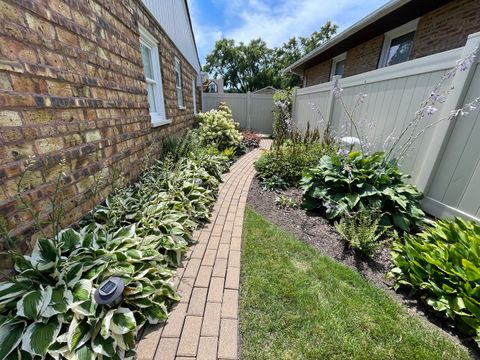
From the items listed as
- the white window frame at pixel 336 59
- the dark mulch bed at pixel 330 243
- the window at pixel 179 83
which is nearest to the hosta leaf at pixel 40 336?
the dark mulch bed at pixel 330 243

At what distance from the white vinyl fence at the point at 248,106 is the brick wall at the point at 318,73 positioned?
2076 mm

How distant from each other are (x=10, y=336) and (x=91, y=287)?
380 millimetres

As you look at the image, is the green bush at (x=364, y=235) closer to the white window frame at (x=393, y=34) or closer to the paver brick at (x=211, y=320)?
the paver brick at (x=211, y=320)

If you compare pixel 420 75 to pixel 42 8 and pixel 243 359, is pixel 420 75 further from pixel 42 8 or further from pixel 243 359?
pixel 42 8

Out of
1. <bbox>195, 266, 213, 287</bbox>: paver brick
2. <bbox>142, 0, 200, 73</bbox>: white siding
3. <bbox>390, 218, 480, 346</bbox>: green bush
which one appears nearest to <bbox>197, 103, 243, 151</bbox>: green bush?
Answer: <bbox>142, 0, 200, 73</bbox>: white siding

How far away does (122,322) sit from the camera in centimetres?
129

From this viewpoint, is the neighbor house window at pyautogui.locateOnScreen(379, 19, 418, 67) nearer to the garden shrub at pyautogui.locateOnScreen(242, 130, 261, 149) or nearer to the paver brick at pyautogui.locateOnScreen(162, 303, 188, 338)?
the garden shrub at pyautogui.locateOnScreen(242, 130, 261, 149)

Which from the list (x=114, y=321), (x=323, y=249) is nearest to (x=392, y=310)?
(x=323, y=249)

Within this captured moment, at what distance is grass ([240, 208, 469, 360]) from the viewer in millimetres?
1398

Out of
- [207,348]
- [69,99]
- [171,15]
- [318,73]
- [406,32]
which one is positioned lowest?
[207,348]

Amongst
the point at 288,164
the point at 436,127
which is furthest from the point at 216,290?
the point at 436,127

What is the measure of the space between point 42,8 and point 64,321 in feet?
7.10

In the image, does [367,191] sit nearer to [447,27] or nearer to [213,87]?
[447,27]

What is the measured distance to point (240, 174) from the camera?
4867 millimetres
